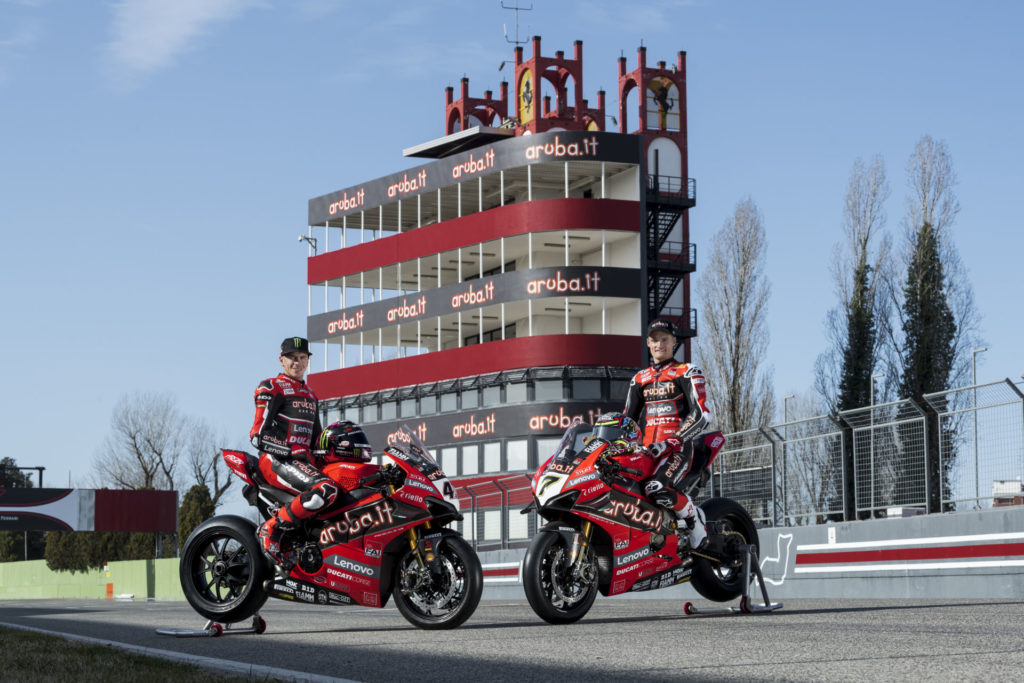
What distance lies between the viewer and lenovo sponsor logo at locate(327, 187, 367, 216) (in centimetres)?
5695

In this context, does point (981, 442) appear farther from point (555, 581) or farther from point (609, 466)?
point (555, 581)

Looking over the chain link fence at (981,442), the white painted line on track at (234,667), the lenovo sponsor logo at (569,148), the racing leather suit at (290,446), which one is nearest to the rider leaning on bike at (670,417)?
the racing leather suit at (290,446)

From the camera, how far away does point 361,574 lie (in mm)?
10586

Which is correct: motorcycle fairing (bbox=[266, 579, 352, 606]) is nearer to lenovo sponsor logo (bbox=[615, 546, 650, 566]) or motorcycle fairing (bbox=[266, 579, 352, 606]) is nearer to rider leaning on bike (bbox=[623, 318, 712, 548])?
lenovo sponsor logo (bbox=[615, 546, 650, 566])

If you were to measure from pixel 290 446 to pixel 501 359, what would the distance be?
38.6 m

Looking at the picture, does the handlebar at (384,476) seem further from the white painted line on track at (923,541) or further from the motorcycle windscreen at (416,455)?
the white painted line on track at (923,541)

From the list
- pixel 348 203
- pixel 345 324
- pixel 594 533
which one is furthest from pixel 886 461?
pixel 348 203

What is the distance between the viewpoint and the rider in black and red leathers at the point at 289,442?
34.4ft

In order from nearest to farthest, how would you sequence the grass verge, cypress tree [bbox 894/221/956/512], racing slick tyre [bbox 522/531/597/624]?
the grass verge → racing slick tyre [bbox 522/531/597/624] → cypress tree [bbox 894/221/956/512]

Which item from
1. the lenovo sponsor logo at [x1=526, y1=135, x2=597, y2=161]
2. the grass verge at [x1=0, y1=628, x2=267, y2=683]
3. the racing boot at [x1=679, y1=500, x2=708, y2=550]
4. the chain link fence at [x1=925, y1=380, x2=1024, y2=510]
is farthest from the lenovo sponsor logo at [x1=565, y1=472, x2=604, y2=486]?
the lenovo sponsor logo at [x1=526, y1=135, x2=597, y2=161]

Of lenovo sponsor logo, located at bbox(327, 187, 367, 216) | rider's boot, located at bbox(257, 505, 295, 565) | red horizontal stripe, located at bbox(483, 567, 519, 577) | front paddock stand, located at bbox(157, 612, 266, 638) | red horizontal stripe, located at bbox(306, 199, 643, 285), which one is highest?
lenovo sponsor logo, located at bbox(327, 187, 367, 216)

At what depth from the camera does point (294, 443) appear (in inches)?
425

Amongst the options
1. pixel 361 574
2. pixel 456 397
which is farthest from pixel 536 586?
pixel 456 397

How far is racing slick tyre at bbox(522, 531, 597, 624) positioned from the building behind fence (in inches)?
226
